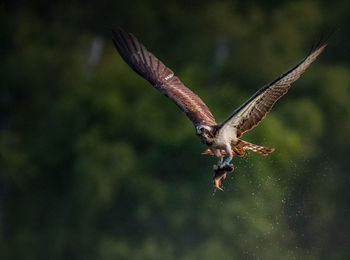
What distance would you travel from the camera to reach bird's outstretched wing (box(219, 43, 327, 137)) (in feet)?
41.8

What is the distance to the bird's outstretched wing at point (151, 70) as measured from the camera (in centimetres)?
1558

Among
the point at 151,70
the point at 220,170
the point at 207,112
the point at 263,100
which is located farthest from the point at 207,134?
the point at 151,70

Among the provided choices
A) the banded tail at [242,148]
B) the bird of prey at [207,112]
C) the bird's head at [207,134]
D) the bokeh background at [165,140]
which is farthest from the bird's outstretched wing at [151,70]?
the bokeh background at [165,140]

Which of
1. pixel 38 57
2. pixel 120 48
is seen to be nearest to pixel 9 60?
pixel 38 57

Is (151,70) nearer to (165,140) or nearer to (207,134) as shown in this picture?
(207,134)

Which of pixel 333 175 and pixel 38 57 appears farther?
pixel 38 57

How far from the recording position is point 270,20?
49.7 m

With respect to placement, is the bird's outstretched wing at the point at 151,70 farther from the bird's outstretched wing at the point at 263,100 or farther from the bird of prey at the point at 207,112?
the bird's outstretched wing at the point at 263,100

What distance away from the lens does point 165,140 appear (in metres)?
37.8

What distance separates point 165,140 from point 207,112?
22.5 metres

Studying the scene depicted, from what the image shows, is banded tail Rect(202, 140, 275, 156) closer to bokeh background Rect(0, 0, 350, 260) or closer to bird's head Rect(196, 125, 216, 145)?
bird's head Rect(196, 125, 216, 145)

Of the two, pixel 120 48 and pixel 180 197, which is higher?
pixel 120 48

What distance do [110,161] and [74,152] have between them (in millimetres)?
3290

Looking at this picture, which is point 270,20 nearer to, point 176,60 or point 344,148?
point 176,60
